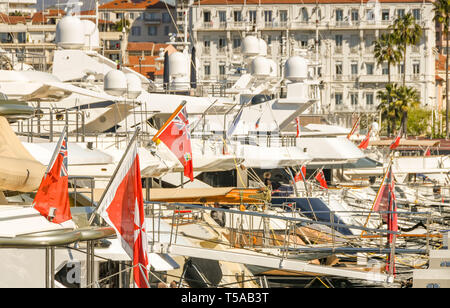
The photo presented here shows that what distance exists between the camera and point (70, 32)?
2658cm

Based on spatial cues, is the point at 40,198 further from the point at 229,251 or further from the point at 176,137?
the point at 176,137

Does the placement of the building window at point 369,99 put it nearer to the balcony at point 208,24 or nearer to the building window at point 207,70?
the building window at point 207,70

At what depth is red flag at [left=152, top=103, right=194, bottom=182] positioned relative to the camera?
64.4 ft

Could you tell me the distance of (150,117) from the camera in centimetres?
2789

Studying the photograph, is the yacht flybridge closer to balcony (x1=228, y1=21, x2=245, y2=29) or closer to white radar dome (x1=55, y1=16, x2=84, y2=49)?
white radar dome (x1=55, y1=16, x2=84, y2=49)

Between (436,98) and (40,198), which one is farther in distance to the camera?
(436,98)

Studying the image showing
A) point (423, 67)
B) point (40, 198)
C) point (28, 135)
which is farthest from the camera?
point (423, 67)

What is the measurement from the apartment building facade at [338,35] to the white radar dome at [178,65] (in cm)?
6806

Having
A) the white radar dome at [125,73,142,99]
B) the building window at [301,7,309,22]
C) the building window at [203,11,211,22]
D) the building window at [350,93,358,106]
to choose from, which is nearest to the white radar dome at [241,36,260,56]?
the white radar dome at [125,73,142,99]

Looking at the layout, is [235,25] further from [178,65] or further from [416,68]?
[178,65]

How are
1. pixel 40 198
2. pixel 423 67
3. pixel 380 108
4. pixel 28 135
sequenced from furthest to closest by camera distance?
pixel 423 67 → pixel 380 108 → pixel 28 135 → pixel 40 198

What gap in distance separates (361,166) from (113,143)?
66.5ft

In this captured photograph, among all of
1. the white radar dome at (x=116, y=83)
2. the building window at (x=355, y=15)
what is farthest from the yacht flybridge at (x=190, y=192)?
the building window at (x=355, y=15)

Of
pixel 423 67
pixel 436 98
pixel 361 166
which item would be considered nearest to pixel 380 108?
pixel 423 67
